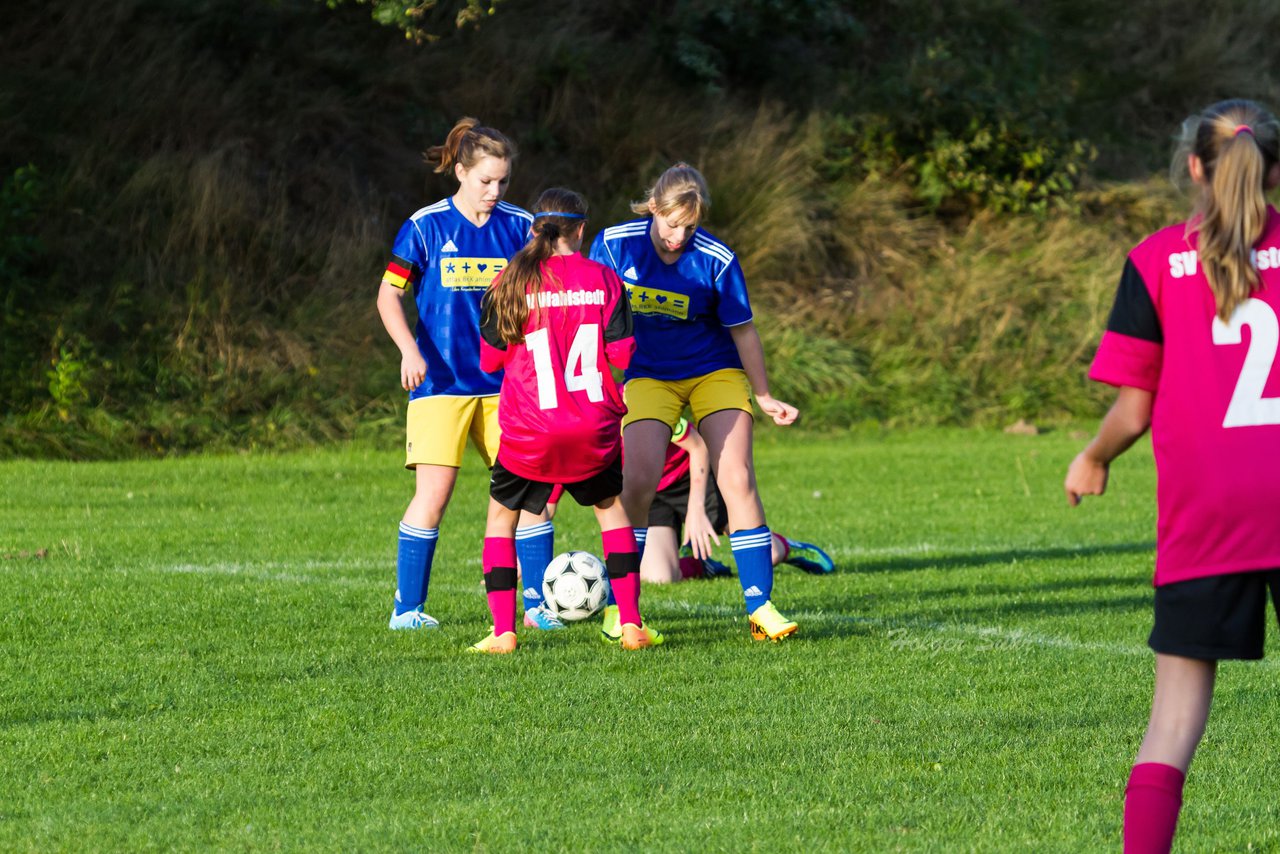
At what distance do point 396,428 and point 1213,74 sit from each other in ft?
54.0

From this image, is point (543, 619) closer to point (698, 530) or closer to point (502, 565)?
point (502, 565)

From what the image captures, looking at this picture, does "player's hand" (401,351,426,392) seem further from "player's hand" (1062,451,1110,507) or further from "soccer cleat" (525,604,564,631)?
"player's hand" (1062,451,1110,507)

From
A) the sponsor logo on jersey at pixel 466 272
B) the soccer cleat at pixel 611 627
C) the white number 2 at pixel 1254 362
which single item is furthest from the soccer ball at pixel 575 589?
the white number 2 at pixel 1254 362

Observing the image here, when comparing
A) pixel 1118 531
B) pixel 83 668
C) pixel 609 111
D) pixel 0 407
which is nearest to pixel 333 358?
pixel 0 407

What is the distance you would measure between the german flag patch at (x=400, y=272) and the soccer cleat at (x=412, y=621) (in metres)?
1.40

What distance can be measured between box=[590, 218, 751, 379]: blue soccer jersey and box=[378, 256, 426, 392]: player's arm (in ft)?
2.75

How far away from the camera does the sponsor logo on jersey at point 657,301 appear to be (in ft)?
24.2

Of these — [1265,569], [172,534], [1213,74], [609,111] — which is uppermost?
[1213,74]

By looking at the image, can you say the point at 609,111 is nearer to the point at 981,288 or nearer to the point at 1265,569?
the point at 981,288

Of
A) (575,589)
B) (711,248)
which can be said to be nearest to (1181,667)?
(711,248)

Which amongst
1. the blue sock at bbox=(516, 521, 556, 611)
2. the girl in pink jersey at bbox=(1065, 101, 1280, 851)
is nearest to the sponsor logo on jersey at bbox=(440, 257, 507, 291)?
the blue sock at bbox=(516, 521, 556, 611)

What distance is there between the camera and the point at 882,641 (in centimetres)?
711

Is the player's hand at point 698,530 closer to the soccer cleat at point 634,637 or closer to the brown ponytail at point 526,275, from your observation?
the soccer cleat at point 634,637

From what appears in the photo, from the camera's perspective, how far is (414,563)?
24.5ft
